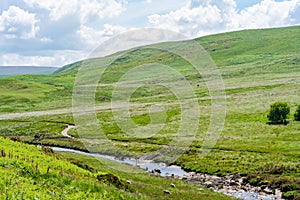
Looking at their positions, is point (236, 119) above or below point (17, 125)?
above

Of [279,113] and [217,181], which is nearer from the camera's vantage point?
[217,181]

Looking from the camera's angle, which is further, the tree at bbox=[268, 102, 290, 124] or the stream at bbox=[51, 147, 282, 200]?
the tree at bbox=[268, 102, 290, 124]

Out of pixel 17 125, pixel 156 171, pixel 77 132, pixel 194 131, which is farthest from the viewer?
pixel 17 125

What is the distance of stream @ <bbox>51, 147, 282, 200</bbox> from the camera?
131ft

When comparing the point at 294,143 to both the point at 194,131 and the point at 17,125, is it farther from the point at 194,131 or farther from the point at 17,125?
the point at 17,125

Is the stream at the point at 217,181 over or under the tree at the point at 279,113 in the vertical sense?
under

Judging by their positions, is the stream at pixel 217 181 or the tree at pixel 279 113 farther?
the tree at pixel 279 113

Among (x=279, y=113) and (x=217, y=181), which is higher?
(x=279, y=113)

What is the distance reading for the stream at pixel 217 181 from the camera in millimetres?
39844

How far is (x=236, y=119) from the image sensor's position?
97438 millimetres

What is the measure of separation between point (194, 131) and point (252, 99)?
182ft

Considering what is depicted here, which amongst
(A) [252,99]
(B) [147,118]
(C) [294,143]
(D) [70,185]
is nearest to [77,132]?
(B) [147,118]

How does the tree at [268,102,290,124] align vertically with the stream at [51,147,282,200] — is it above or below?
above

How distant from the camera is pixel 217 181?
1842 inches
